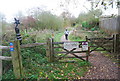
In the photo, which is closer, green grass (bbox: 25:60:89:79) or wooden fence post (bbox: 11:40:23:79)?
wooden fence post (bbox: 11:40:23:79)

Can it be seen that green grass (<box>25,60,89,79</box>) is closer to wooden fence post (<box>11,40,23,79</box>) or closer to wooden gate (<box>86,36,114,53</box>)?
wooden fence post (<box>11,40,23,79</box>)

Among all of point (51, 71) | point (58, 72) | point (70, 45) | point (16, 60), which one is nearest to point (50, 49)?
point (70, 45)

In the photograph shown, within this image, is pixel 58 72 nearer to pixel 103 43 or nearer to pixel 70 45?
pixel 70 45

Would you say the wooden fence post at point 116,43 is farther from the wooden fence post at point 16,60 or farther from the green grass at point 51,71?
the wooden fence post at point 16,60

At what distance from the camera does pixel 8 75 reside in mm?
3777

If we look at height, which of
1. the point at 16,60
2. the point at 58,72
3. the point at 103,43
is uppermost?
the point at 103,43

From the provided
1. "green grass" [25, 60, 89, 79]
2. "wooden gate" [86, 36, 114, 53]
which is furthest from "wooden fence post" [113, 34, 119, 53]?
"green grass" [25, 60, 89, 79]

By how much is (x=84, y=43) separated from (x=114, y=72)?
6.16ft

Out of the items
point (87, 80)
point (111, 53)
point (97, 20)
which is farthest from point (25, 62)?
point (97, 20)

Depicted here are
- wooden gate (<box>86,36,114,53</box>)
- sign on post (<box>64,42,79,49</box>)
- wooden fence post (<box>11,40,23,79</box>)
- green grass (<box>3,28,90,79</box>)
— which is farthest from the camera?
wooden gate (<box>86,36,114,53</box>)

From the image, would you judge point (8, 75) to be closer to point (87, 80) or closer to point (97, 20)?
point (87, 80)

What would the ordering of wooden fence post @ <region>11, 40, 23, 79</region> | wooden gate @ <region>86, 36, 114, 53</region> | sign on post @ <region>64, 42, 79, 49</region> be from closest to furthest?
wooden fence post @ <region>11, 40, 23, 79</region> < sign on post @ <region>64, 42, 79, 49</region> < wooden gate @ <region>86, 36, 114, 53</region>

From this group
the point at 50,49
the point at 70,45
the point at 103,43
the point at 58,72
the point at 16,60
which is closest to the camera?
the point at 16,60

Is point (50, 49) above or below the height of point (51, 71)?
above
